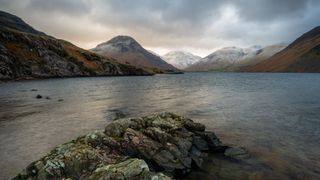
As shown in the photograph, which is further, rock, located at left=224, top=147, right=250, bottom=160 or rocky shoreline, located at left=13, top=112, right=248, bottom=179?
rock, located at left=224, top=147, right=250, bottom=160

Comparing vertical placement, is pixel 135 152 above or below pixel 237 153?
above

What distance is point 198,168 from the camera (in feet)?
79.7

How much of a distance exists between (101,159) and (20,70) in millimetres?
176058

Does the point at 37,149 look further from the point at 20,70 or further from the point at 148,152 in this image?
the point at 20,70

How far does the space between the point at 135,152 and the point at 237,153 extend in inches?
418

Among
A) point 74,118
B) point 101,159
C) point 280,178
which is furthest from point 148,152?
point 74,118

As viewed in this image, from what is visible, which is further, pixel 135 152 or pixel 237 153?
pixel 237 153

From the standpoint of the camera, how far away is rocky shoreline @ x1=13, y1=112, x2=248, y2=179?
17919mm

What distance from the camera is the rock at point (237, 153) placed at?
27156 mm

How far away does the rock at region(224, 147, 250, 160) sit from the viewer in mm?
27156

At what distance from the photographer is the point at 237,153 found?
27.9 meters

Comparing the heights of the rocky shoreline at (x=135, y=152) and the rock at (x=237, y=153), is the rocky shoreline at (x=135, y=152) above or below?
above

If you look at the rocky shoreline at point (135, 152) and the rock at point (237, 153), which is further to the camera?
the rock at point (237, 153)

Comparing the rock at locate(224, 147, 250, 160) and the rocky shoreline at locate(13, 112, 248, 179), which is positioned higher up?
the rocky shoreline at locate(13, 112, 248, 179)
